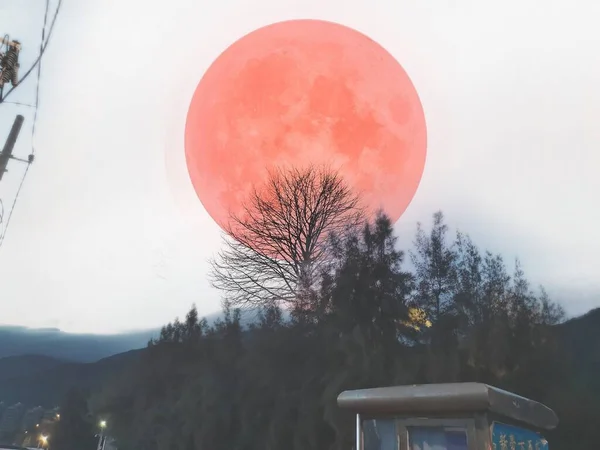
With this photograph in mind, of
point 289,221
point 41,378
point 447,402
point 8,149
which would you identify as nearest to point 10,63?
point 8,149

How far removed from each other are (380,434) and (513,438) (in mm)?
1043

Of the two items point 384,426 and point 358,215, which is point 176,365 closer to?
point 358,215

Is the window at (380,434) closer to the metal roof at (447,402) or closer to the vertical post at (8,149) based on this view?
the metal roof at (447,402)

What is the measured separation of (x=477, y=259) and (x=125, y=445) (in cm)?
1552

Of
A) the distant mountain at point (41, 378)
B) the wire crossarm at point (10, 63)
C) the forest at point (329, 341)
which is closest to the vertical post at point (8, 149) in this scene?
the wire crossarm at point (10, 63)

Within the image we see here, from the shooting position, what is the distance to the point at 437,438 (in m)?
3.34

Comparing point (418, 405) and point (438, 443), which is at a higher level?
point (418, 405)

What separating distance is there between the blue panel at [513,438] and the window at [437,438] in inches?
8.9

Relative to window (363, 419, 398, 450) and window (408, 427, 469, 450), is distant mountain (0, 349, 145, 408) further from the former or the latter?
window (408, 427, 469, 450)

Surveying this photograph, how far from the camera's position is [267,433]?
12109 mm

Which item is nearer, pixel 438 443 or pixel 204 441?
pixel 438 443

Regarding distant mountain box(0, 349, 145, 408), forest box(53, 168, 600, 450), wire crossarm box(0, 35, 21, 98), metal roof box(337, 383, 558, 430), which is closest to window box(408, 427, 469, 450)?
metal roof box(337, 383, 558, 430)

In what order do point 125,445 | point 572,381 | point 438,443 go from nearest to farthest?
point 438,443 < point 572,381 < point 125,445

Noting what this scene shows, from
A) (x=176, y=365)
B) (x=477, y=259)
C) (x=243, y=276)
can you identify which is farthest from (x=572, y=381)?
(x=176, y=365)
